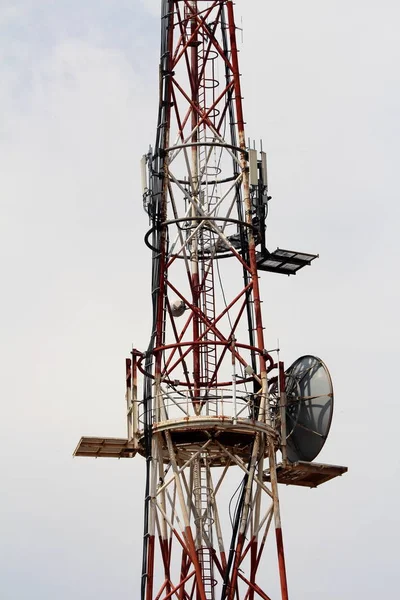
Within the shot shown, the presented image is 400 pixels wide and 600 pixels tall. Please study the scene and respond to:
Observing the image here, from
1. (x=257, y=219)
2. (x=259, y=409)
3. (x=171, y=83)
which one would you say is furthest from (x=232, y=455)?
(x=171, y=83)

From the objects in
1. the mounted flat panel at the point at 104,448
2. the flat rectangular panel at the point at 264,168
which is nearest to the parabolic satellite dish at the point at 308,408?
the mounted flat panel at the point at 104,448

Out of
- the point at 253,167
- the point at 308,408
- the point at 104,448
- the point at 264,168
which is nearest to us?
the point at 104,448

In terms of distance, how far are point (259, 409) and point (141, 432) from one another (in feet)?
16.3

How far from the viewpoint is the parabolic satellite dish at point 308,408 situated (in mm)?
74875

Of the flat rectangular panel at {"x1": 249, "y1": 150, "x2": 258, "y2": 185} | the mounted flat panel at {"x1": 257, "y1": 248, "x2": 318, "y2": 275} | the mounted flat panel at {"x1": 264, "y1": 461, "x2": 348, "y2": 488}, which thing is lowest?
the mounted flat panel at {"x1": 264, "y1": 461, "x2": 348, "y2": 488}

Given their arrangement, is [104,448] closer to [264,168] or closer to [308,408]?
[308,408]

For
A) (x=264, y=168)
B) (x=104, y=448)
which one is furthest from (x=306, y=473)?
(x=264, y=168)

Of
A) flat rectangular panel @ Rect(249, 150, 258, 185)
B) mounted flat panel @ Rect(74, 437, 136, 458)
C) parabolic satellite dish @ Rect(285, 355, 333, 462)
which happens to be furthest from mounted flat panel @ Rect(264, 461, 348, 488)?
flat rectangular panel @ Rect(249, 150, 258, 185)

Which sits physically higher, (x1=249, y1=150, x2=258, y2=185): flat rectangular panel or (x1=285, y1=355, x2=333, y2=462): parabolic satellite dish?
(x1=249, y1=150, x2=258, y2=185): flat rectangular panel

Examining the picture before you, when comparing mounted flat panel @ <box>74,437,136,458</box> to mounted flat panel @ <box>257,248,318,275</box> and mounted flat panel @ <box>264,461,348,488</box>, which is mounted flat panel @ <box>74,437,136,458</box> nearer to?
mounted flat panel @ <box>264,461,348,488</box>

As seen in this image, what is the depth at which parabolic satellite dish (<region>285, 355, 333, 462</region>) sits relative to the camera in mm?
74875

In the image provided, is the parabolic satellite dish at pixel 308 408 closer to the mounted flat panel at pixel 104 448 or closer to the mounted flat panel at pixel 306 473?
the mounted flat panel at pixel 306 473

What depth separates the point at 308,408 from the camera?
75500mm

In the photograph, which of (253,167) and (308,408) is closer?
(308,408)
